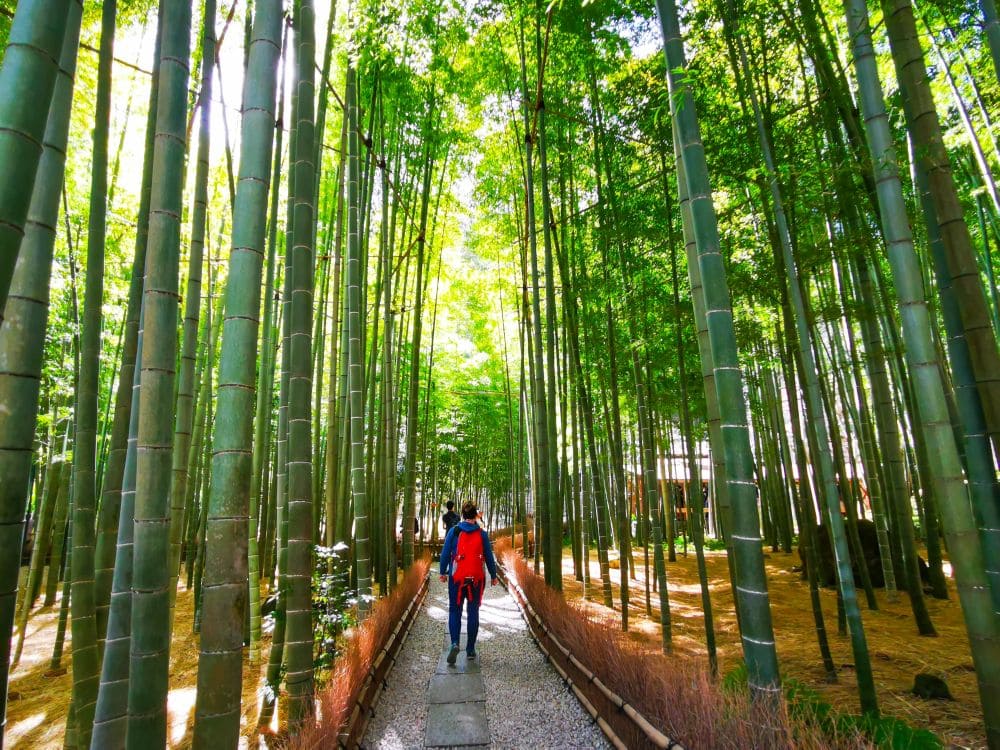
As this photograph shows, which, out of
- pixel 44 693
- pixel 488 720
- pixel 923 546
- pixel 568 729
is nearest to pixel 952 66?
pixel 568 729

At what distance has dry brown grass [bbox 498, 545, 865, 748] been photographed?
1589mm

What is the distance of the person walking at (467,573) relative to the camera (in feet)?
11.7

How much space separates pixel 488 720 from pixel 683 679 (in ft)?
3.65

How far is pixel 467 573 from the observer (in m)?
3.56

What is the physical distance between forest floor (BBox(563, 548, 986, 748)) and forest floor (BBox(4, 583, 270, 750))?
307cm

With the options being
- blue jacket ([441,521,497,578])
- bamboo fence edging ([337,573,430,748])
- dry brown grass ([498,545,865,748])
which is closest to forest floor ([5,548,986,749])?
bamboo fence edging ([337,573,430,748])

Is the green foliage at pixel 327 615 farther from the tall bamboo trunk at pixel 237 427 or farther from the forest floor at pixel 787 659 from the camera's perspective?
the tall bamboo trunk at pixel 237 427

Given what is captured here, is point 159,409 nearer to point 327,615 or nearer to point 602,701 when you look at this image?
point 327,615

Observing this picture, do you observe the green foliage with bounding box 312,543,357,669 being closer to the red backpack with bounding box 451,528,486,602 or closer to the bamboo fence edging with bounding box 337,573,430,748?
the bamboo fence edging with bounding box 337,573,430,748

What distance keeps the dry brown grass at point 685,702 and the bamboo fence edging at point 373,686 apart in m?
1.11

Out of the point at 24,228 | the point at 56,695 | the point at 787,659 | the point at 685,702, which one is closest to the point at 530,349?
the point at 787,659

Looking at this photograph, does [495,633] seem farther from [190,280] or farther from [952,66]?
[952,66]

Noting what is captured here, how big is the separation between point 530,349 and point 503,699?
10.3 feet

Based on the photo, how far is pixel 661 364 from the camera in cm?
622
